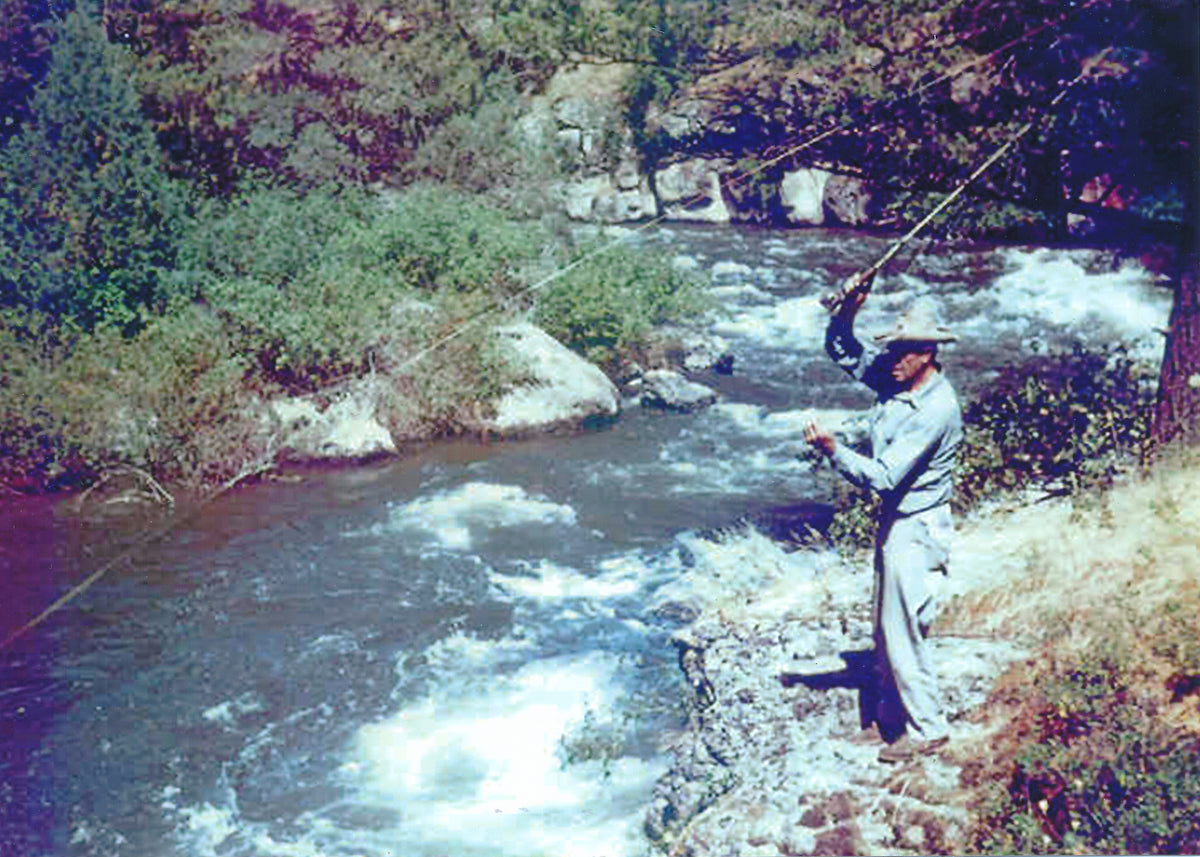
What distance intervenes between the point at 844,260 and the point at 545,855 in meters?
18.6

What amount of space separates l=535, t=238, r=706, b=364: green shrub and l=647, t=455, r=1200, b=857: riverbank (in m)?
8.49

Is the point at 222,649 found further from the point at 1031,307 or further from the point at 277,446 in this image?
the point at 1031,307

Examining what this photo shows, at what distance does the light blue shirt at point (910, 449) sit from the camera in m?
4.78

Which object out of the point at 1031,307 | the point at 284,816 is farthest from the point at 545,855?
the point at 1031,307

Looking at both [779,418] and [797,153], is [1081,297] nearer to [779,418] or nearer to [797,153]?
[779,418]

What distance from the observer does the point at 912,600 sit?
199 inches

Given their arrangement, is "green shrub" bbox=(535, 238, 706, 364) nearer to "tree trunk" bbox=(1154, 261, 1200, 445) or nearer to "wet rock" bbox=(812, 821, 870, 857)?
"tree trunk" bbox=(1154, 261, 1200, 445)

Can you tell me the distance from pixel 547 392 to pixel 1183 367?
858 centimetres

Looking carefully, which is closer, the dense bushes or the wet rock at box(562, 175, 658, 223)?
the dense bushes

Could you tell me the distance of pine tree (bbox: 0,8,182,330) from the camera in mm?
13484

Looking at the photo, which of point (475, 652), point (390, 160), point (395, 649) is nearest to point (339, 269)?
point (390, 160)

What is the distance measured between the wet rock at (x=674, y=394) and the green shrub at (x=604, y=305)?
990 mm

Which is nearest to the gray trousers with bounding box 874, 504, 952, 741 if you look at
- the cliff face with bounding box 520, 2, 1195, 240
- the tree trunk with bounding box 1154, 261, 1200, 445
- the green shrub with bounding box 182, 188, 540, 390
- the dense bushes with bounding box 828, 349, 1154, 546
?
the cliff face with bounding box 520, 2, 1195, 240

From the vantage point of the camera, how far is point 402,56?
1975 cm
